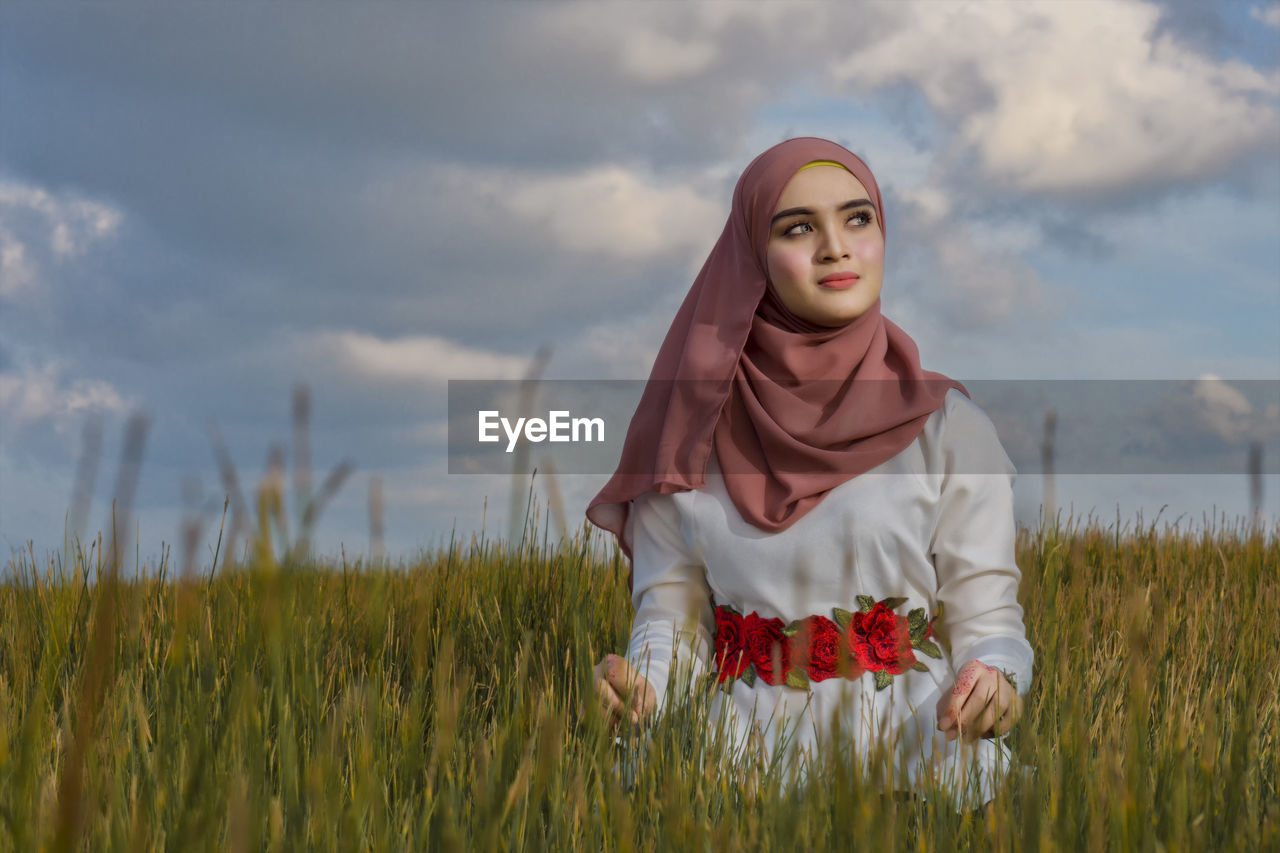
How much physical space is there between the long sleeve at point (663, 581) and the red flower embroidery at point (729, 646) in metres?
0.04

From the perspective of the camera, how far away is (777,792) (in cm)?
165

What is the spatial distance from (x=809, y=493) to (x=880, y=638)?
0.39m

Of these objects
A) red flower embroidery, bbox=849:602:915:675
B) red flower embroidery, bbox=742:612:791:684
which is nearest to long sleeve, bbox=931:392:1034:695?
red flower embroidery, bbox=849:602:915:675

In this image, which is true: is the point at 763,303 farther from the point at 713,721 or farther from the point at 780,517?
the point at 713,721

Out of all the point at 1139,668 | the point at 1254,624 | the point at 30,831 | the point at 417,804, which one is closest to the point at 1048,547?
the point at 1254,624

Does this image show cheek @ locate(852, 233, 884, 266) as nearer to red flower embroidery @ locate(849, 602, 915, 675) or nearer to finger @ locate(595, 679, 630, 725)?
red flower embroidery @ locate(849, 602, 915, 675)

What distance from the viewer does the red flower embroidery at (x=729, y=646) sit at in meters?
2.60

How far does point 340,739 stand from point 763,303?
4.95ft

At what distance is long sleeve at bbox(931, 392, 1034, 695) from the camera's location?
2508mm

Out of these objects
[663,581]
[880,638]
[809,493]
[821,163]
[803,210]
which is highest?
[821,163]

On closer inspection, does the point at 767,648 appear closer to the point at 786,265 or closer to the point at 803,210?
the point at 786,265

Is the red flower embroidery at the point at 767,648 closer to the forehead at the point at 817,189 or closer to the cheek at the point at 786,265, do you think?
the cheek at the point at 786,265

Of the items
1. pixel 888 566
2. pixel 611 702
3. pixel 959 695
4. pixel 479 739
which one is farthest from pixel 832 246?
pixel 479 739

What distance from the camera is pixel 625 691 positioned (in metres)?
2.40
